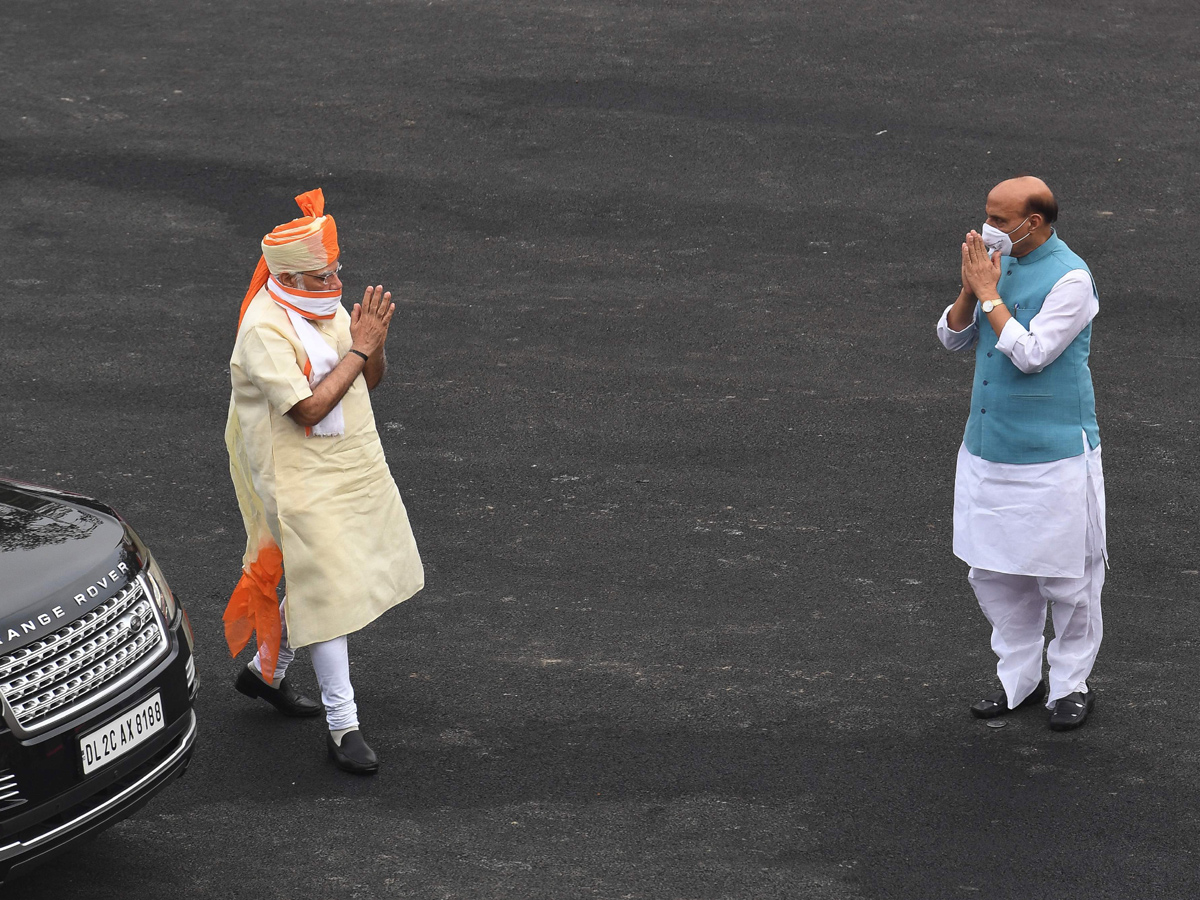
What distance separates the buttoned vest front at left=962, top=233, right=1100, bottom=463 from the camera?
5.80m

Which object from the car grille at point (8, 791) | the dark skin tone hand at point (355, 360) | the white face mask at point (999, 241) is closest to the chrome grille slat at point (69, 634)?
the car grille at point (8, 791)

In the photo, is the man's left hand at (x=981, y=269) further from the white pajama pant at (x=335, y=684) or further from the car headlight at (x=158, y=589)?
the car headlight at (x=158, y=589)

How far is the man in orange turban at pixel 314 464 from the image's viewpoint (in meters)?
5.50

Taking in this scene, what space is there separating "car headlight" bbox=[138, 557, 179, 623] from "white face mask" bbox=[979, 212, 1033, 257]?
324cm

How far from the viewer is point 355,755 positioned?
563 cm

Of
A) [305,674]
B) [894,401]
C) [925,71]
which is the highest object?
[925,71]

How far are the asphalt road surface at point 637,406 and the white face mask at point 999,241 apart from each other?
1.72 m

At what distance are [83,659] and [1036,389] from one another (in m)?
3.52

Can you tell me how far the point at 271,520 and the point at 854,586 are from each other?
2.72 m

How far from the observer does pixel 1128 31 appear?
14.6 metres

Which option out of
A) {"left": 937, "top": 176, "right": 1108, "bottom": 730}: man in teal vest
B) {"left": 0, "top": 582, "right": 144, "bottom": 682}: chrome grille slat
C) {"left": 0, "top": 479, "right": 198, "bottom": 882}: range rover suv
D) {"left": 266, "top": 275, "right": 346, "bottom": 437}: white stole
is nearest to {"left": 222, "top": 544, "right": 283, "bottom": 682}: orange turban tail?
{"left": 266, "top": 275, "right": 346, "bottom": 437}: white stole

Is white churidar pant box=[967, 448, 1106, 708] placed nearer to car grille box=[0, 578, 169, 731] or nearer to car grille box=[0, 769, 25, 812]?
car grille box=[0, 578, 169, 731]

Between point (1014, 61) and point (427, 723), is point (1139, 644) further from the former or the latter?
point (1014, 61)

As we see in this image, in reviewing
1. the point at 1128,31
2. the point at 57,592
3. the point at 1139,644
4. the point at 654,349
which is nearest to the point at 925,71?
the point at 1128,31
